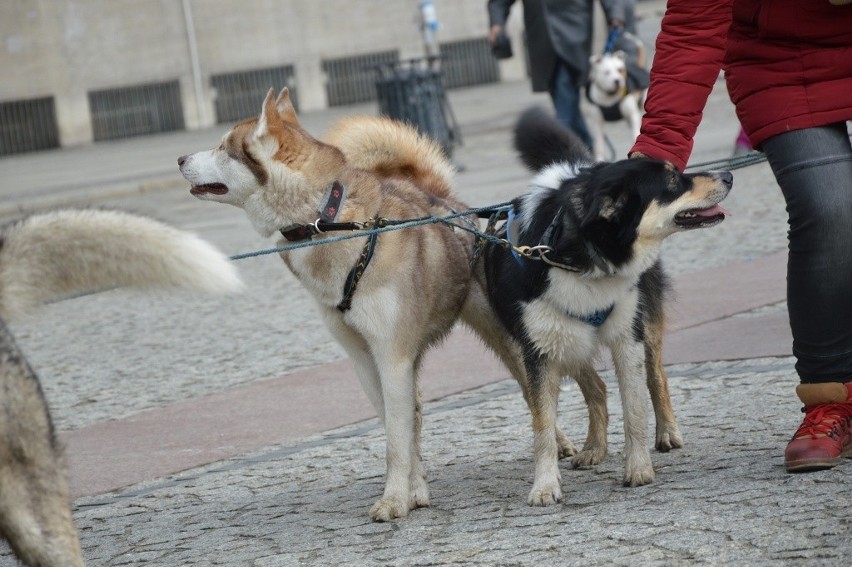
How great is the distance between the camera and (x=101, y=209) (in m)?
3.66

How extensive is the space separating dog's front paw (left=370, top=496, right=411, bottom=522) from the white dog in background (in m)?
7.80

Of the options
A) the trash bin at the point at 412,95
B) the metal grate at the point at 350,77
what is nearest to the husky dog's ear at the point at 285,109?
the trash bin at the point at 412,95

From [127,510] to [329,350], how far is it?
268 cm

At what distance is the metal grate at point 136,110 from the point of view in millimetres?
26469

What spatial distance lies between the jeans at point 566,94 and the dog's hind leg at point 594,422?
5.63 meters

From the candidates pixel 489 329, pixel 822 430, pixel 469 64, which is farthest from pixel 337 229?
pixel 469 64

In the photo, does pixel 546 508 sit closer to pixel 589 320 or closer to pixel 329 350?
pixel 589 320

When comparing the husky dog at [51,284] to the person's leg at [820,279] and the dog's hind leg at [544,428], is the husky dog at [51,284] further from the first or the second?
the person's leg at [820,279]

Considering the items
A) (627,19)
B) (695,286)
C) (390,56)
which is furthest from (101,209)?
(390,56)

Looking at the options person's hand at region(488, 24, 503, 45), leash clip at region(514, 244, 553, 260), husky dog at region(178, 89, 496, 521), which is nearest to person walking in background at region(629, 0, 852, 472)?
leash clip at region(514, 244, 553, 260)

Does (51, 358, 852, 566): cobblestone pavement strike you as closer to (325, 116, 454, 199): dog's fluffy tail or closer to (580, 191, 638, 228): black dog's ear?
(580, 191, 638, 228): black dog's ear

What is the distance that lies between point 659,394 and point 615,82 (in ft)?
24.8

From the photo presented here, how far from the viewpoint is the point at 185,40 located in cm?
2623

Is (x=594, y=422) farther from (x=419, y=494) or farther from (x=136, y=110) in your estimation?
(x=136, y=110)
